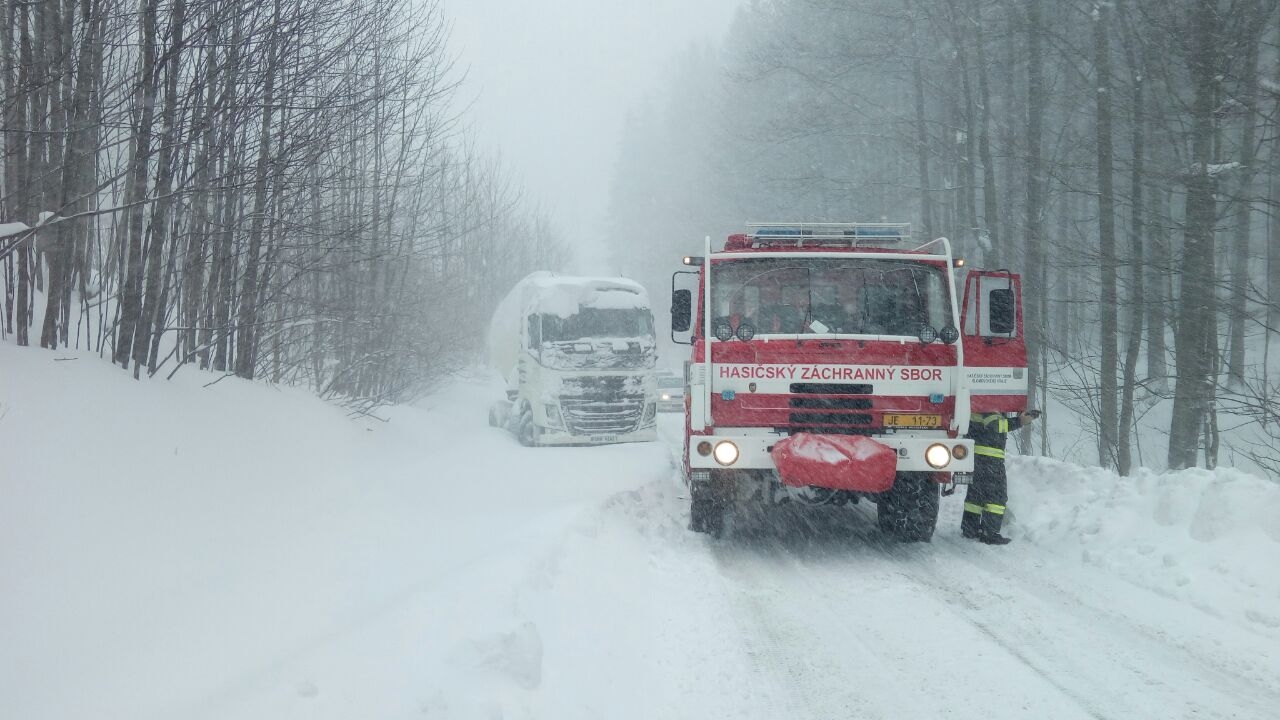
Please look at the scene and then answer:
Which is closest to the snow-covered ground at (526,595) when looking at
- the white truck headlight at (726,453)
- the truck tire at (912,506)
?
the truck tire at (912,506)

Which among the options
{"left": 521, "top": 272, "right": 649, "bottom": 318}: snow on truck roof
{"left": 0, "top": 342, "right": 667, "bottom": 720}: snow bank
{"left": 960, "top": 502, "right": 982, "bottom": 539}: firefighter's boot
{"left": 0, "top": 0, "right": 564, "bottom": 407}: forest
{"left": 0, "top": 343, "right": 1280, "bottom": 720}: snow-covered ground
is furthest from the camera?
{"left": 521, "top": 272, "right": 649, "bottom": 318}: snow on truck roof

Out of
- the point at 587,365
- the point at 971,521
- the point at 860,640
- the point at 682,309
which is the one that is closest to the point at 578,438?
the point at 587,365

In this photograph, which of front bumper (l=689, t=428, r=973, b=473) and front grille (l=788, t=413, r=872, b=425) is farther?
front grille (l=788, t=413, r=872, b=425)

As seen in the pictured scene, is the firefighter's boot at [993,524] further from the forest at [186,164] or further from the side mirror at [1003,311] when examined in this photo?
the forest at [186,164]

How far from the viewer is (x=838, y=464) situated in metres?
6.70

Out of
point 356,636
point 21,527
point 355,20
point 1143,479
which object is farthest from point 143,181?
point 1143,479

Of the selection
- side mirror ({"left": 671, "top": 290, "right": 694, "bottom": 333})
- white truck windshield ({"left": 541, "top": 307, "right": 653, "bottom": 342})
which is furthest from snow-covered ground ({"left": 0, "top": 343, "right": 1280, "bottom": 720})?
white truck windshield ({"left": 541, "top": 307, "right": 653, "bottom": 342})

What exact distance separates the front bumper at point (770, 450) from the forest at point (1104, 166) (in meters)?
4.60

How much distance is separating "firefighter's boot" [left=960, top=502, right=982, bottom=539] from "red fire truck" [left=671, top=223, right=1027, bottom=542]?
0.47 m

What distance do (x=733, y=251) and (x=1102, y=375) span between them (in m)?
8.27

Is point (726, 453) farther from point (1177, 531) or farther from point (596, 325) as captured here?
point (596, 325)

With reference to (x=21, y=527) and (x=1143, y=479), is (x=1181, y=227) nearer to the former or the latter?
(x=1143, y=479)

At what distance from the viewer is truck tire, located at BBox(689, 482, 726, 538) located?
25.9 ft

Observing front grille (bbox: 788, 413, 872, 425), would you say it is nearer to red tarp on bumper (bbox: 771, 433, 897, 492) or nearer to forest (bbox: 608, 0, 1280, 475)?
red tarp on bumper (bbox: 771, 433, 897, 492)
